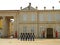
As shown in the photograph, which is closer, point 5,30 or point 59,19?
point 59,19

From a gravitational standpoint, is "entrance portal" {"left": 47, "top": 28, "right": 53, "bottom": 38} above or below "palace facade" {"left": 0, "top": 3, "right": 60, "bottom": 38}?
below

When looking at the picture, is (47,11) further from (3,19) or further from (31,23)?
(3,19)

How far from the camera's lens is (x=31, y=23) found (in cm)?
5391

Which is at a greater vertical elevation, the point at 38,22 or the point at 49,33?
the point at 38,22

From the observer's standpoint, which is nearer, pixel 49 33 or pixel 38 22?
pixel 49 33

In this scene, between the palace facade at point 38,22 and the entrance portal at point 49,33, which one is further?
the entrance portal at point 49,33

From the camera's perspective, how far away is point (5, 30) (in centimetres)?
5741

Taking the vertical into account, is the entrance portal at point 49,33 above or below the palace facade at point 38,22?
below

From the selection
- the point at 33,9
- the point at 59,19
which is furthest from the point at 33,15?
the point at 59,19

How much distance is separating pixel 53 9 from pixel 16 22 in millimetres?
9143

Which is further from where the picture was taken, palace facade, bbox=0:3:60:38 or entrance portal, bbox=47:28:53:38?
entrance portal, bbox=47:28:53:38

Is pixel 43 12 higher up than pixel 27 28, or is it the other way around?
pixel 43 12

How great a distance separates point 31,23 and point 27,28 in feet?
4.79

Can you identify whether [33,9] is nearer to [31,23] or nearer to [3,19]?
[31,23]
